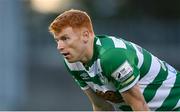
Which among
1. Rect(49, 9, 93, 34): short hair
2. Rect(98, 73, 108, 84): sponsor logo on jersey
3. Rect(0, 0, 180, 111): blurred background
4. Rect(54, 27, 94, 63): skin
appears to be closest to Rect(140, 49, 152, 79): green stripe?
Rect(98, 73, 108, 84): sponsor logo on jersey

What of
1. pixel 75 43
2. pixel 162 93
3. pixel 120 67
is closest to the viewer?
pixel 120 67

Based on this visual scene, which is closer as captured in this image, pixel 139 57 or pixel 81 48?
pixel 81 48

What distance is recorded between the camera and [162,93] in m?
5.39

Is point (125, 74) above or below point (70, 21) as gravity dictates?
below

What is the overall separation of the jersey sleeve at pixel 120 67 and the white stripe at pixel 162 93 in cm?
37

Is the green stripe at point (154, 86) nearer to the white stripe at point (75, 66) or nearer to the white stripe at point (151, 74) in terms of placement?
the white stripe at point (151, 74)

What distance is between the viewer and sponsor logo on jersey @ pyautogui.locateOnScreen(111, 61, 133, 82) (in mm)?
4930

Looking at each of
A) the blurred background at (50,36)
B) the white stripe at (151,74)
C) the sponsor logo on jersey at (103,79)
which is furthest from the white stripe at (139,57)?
the blurred background at (50,36)

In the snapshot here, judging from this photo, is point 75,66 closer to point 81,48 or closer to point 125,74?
point 81,48

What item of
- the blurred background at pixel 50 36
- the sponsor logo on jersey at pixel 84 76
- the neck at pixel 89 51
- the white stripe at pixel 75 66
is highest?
the neck at pixel 89 51

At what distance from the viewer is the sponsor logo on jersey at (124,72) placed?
493 centimetres

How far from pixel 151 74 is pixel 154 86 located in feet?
0.29

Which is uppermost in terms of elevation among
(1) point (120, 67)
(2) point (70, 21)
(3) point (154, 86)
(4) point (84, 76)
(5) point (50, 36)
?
(2) point (70, 21)

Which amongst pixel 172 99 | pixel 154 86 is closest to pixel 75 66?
pixel 154 86
